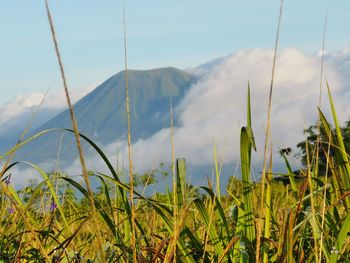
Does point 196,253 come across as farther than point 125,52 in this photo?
Yes

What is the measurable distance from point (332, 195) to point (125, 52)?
62.2 inches

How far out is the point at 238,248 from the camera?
7.94 ft

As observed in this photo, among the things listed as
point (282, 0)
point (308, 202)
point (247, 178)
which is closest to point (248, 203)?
point (247, 178)

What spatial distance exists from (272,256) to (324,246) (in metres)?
0.25

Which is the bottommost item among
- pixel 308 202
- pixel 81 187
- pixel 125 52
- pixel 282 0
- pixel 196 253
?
pixel 196 253

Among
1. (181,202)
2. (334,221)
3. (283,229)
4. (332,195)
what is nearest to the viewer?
(283,229)

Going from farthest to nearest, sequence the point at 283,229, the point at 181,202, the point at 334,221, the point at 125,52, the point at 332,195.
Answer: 1. the point at 332,195
2. the point at 334,221
3. the point at 181,202
4. the point at 283,229
5. the point at 125,52

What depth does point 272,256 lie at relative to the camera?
8.48 feet

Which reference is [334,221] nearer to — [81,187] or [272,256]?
[272,256]

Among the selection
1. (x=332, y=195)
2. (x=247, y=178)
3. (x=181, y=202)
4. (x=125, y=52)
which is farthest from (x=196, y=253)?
(x=125, y=52)

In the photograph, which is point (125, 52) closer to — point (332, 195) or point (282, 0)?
point (282, 0)

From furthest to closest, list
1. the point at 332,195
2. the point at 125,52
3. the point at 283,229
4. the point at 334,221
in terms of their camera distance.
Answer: the point at 332,195 → the point at 334,221 → the point at 283,229 → the point at 125,52

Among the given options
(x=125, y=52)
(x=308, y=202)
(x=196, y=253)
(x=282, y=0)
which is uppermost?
(x=282, y=0)

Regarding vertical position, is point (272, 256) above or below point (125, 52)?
below
